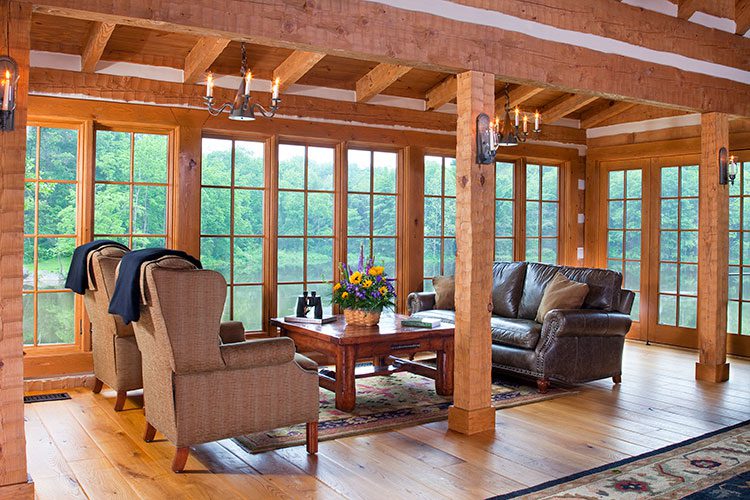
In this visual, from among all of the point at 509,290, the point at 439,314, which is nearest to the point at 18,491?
the point at 439,314

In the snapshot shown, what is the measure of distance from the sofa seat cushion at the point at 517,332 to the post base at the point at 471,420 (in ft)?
3.98

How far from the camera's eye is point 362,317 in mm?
5262

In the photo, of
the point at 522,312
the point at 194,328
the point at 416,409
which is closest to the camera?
the point at 194,328

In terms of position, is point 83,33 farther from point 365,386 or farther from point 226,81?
point 365,386

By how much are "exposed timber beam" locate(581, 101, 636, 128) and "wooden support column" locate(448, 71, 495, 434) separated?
417cm

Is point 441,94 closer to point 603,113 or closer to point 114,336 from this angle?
point 603,113

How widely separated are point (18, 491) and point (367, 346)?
7.94 ft

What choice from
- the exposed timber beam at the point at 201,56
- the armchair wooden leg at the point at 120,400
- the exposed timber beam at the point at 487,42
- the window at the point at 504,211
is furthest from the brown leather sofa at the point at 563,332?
the exposed timber beam at the point at 201,56

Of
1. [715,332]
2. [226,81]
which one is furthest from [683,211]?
[226,81]

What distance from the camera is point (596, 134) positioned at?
27.7 ft

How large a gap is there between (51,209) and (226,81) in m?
1.78

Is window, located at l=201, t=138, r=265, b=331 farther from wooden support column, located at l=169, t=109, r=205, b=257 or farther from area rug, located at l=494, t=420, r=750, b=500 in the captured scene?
area rug, located at l=494, t=420, r=750, b=500

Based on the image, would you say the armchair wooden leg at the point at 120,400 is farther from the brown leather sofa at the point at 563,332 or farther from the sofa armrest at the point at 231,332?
the brown leather sofa at the point at 563,332

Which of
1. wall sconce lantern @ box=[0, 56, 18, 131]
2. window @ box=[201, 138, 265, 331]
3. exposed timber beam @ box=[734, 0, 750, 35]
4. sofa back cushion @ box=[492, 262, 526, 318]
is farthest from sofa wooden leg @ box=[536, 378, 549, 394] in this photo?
wall sconce lantern @ box=[0, 56, 18, 131]
